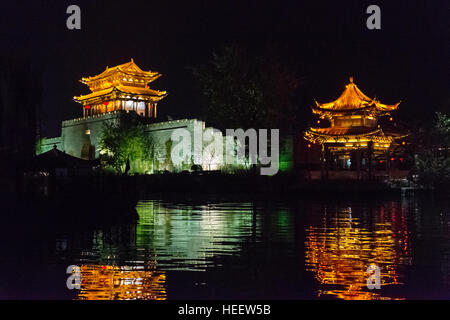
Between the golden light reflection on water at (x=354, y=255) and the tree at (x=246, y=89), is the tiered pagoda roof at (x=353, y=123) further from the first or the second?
the golden light reflection on water at (x=354, y=255)

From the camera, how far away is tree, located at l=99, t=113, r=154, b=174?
54.0 m

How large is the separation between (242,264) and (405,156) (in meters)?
38.4

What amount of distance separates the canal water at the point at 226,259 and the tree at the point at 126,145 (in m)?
38.0

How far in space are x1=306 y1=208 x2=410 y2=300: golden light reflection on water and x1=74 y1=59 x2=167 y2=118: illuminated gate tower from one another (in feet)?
176

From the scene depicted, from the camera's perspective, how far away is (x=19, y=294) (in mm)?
7125

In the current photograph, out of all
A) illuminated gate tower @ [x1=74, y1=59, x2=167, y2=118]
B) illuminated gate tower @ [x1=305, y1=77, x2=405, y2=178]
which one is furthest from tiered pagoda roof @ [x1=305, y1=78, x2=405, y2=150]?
illuminated gate tower @ [x1=74, y1=59, x2=167, y2=118]

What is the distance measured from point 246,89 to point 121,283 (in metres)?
30.6

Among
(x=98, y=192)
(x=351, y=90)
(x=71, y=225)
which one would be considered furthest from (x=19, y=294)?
(x=351, y=90)

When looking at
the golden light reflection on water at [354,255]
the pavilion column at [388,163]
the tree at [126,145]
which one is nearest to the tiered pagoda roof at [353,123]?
the pavilion column at [388,163]

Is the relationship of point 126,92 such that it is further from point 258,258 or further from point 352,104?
point 258,258

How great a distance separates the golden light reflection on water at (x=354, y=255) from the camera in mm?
7488

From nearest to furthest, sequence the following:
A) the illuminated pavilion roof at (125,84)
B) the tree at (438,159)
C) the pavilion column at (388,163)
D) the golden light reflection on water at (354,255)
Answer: the golden light reflection on water at (354,255)
the tree at (438,159)
the pavilion column at (388,163)
the illuminated pavilion roof at (125,84)

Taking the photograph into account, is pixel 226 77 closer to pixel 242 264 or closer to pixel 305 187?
pixel 305 187
